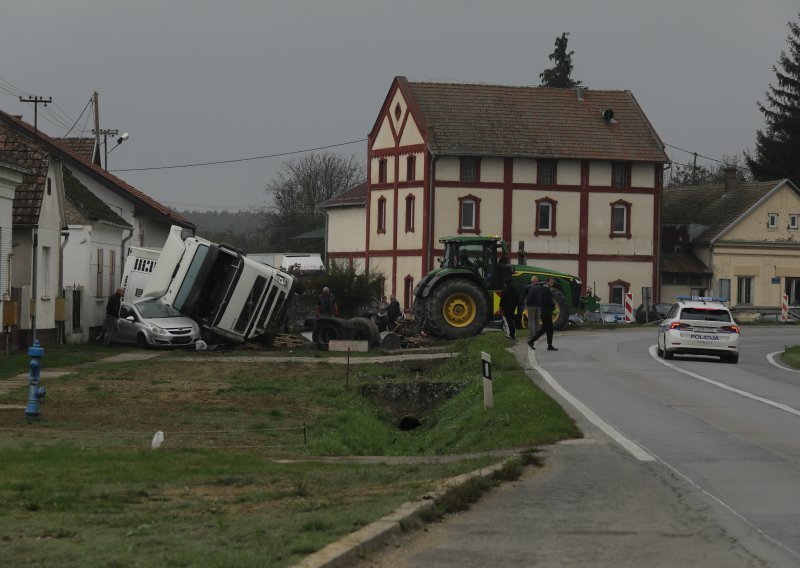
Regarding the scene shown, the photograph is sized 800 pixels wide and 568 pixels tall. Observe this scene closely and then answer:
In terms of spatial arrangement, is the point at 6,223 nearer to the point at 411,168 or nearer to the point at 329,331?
the point at 329,331

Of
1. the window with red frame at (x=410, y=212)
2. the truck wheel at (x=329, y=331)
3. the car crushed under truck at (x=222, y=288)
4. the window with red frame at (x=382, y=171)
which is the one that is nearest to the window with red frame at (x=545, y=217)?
the window with red frame at (x=410, y=212)

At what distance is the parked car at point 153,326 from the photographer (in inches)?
1569

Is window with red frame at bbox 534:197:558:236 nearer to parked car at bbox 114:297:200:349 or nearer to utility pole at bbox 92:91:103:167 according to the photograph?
utility pole at bbox 92:91:103:167

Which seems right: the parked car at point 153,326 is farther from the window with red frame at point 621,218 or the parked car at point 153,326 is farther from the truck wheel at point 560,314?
the window with red frame at point 621,218

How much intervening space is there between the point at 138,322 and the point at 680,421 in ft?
80.0

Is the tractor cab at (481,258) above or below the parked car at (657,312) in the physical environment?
above

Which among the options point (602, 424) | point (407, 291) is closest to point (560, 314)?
point (602, 424)

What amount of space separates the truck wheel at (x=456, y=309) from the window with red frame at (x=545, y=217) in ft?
115

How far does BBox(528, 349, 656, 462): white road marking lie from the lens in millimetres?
15008

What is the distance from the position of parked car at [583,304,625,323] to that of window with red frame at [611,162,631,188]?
24.1ft

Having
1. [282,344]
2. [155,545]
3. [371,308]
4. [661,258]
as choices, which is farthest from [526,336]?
[661,258]

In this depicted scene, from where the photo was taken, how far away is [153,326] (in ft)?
132

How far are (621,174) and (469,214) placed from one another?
28.2 ft

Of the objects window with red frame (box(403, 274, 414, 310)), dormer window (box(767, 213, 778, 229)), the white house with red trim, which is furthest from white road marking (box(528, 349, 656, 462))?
dormer window (box(767, 213, 778, 229))
